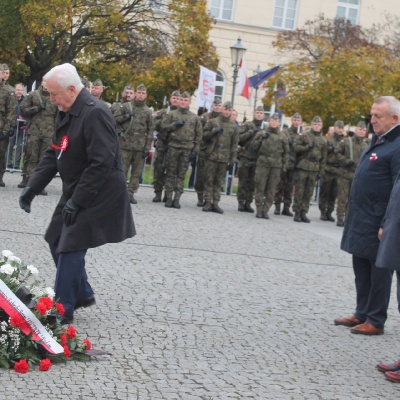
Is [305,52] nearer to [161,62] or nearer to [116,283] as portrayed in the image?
[161,62]

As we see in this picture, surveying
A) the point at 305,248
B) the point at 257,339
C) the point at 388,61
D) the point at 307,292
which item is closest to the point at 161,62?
the point at 388,61

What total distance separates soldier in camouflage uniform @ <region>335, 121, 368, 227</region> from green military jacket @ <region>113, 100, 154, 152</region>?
371cm

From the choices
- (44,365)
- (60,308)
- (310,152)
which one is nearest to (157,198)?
(310,152)

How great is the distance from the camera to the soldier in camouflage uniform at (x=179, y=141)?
1803cm

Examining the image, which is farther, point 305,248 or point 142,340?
point 305,248

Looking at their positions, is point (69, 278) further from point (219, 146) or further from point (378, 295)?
point (219, 146)

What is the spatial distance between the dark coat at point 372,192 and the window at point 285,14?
3916 centimetres

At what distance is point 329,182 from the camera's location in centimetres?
1998

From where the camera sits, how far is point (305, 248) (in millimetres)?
14445

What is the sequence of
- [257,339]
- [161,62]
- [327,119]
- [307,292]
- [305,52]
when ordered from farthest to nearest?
[305,52], [327,119], [161,62], [307,292], [257,339]

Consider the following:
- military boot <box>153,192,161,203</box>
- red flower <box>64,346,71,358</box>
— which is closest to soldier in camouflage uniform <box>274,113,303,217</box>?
military boot <box>153,192,161,203</box>

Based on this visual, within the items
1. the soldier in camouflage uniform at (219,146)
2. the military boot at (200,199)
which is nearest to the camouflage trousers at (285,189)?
the military boot at (200,199)

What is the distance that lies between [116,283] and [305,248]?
5.36 metres

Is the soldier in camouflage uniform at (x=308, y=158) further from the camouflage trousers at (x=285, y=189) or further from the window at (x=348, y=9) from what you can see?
the window at (x=348, y=9)
